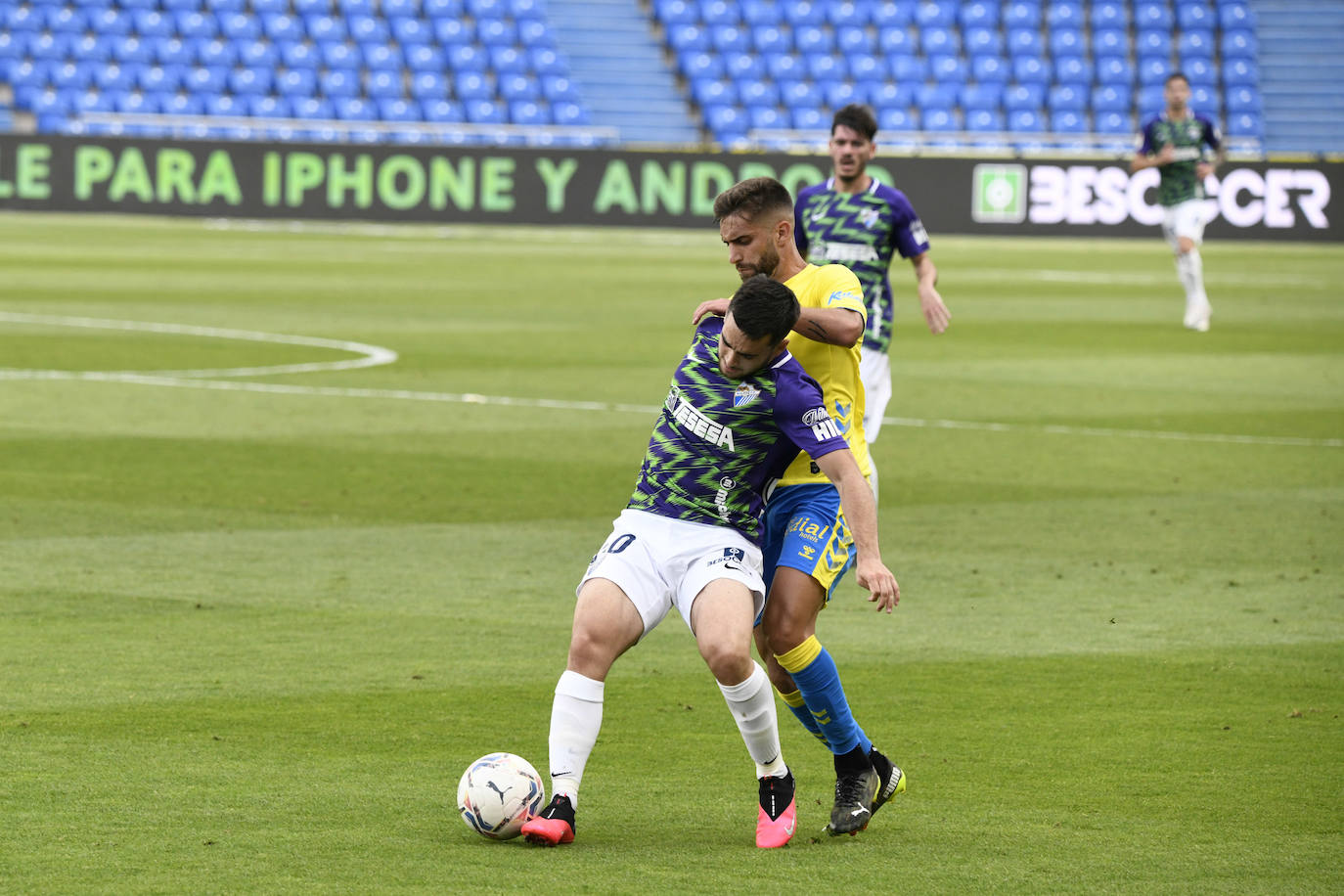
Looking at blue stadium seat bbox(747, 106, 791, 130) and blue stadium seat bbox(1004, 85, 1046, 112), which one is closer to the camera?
blue stadium seat bbox(747, 106, 791, 130)

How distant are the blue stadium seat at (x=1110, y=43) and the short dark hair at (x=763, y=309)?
4282 cm

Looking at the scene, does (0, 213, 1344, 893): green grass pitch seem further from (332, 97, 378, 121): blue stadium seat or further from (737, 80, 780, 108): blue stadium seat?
(737, 80, 780, 108): blue stadium seat

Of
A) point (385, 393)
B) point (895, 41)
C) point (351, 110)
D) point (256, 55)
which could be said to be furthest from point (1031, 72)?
point (385, 393)

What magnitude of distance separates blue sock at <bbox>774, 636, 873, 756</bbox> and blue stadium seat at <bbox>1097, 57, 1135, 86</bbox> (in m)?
41.9

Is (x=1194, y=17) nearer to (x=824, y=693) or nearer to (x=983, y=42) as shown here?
(x=983, y=42)

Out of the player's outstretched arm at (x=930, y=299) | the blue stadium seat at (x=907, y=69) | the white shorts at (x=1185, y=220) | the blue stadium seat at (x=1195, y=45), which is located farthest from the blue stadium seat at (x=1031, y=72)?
the player's outstretched arm at (x=930, y=299)

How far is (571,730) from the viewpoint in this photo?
5227 mm

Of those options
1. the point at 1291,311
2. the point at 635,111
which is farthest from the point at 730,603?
the point at 635,111

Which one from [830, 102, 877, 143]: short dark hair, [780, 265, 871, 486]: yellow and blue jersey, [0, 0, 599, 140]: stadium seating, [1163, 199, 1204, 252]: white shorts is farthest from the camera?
[0, 0, 599, 140]: stadium seating

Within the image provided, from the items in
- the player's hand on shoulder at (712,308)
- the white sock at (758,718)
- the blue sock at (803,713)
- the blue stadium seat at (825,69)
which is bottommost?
the blue stadium seat at (825,69)

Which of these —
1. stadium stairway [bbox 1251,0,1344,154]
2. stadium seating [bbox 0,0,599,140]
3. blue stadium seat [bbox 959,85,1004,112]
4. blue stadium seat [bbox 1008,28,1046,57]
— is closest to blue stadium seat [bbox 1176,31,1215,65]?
stadium stairway [bbox 1251,0,1344,154]

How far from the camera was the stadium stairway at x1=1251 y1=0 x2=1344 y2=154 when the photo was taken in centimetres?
4572

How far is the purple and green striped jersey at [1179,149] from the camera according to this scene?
23.1 metres

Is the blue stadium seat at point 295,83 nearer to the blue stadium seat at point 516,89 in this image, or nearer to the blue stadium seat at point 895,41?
the blue stadium seat at point 516,89
